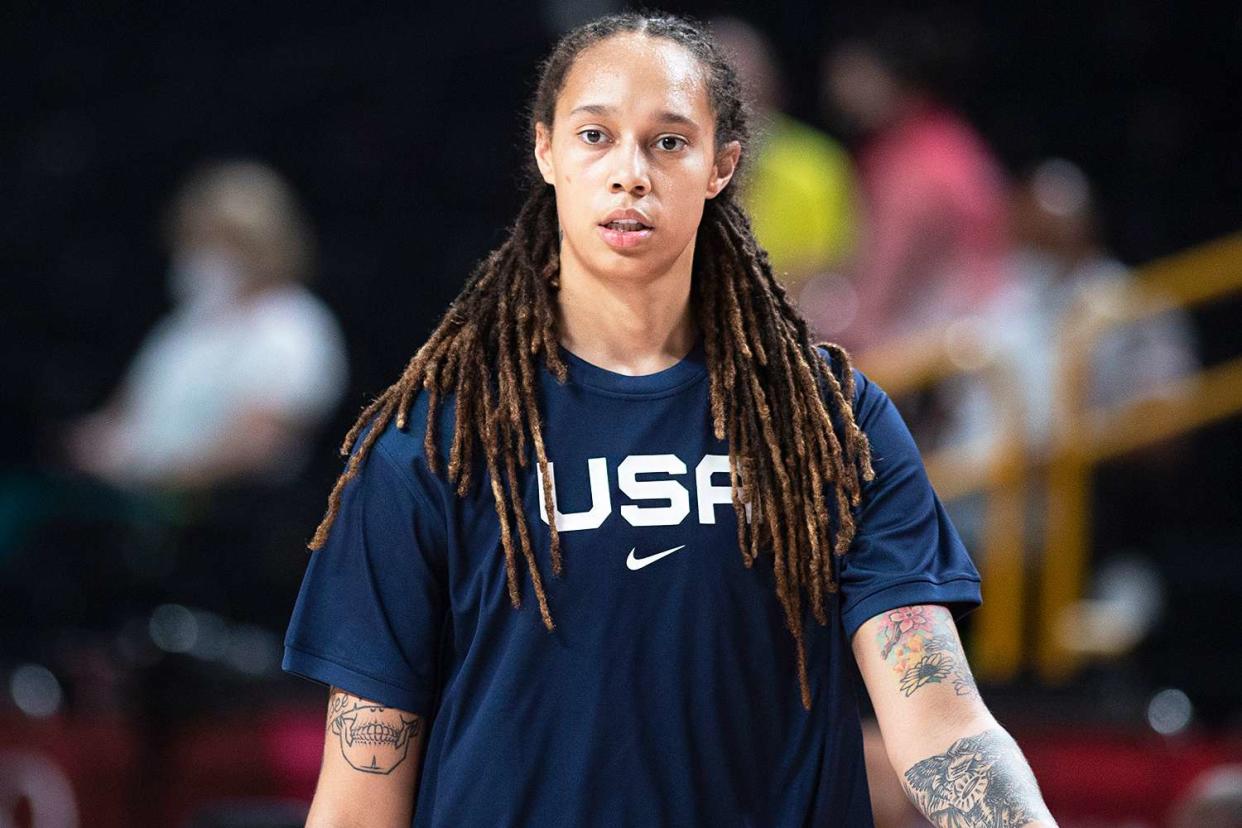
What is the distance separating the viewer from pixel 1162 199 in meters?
6.81

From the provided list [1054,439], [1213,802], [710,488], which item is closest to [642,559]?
[710,488]

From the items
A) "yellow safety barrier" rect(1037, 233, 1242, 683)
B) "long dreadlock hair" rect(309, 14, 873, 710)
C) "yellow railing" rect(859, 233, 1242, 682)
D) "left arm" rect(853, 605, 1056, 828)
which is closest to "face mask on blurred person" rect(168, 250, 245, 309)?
"yellow railing" rect(859, 233, 1242, 682)

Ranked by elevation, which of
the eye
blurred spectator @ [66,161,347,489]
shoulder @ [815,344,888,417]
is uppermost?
blurred spectator @ [66,161,347,489]

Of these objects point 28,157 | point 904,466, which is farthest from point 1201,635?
point 28,157

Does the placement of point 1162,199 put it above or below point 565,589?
above

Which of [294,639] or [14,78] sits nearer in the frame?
[294,639]

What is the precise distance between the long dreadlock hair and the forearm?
190 mm

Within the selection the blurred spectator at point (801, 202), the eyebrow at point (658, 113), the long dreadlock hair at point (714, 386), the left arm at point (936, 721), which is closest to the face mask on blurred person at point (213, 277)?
the blurred spectator at point (801, 202)

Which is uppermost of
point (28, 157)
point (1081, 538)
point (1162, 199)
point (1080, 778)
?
point (28, 157)

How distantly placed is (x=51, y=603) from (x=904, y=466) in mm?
3654

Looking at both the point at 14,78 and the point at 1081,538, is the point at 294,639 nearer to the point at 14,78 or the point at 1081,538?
the point at 1081,538

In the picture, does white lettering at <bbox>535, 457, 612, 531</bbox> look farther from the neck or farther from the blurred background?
the blurred background

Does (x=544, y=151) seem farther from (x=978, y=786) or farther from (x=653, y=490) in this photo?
(x=978, y=786)

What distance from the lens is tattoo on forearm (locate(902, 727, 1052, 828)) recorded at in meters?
2.37
